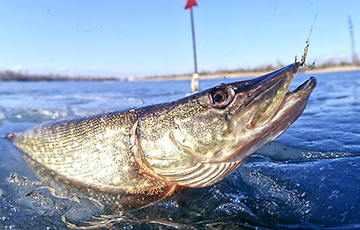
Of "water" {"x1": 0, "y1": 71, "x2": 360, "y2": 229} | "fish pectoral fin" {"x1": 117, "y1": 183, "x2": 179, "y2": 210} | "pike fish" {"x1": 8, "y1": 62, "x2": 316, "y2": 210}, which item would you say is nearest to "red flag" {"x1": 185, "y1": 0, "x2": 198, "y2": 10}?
"water" {"x1": 0, "y1": 71, "x2": 360, "y2": 229}

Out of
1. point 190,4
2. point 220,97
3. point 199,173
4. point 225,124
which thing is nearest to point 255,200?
point 199,173

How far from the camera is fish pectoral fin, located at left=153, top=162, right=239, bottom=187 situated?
1.69m

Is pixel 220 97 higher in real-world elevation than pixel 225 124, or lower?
higher

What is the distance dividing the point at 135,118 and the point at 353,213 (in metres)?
1.83

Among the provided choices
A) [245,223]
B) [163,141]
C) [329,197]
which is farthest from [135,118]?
[329,197]

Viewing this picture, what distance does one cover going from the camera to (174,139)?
1.75m

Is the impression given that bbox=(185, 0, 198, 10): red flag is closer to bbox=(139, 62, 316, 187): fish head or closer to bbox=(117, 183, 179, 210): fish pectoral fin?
bbox=(139, 62, 316, 187): fish head

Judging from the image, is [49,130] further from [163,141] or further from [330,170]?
[330,170]

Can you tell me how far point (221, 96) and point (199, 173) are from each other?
616 mm

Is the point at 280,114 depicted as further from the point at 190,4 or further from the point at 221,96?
the point at 190,4

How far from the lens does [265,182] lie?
7.11 ft

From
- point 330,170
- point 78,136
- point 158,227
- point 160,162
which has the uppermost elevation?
point 78,136

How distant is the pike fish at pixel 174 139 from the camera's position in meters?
1.54

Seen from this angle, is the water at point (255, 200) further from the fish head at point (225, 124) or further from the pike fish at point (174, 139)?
the fish head at point (225, 124)
